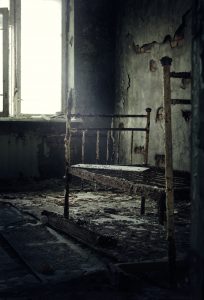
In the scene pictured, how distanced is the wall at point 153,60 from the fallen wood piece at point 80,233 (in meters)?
1.98

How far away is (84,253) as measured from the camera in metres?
3.03

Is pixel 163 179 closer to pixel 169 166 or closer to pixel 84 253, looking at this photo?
pixel 84 253

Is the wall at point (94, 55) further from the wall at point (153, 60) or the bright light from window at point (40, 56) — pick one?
the bright light from window at point (40, 56)

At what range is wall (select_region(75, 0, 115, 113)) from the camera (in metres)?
6.78

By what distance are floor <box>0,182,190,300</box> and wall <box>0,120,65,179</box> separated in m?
1.31

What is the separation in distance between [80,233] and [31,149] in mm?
3314

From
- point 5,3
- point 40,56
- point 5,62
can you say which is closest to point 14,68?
point 5,62

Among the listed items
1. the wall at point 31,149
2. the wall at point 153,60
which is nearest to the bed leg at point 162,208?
the wall at point 153,60

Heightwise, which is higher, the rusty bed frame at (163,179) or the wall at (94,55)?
the wall at (94,55)

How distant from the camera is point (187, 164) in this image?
16.9ft

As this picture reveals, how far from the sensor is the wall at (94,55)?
22.2 feet

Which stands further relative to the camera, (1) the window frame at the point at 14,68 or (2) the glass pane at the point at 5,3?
(2) the glass pane at the point at 5,3

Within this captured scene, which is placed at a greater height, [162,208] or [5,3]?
[5,3]

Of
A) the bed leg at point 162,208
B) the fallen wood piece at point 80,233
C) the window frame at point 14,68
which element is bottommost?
the fallen wood piece at point 80,233
